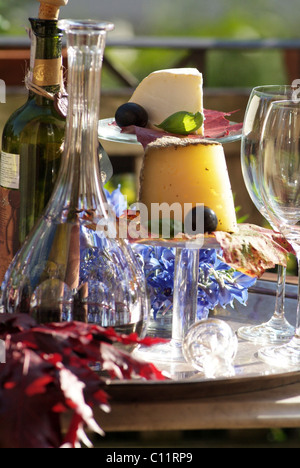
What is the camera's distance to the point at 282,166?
0.86 metres

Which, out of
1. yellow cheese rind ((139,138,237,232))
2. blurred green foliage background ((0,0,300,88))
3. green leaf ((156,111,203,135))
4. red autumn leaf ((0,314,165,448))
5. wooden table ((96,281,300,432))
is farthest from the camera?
blurred green foliage background ((0,0,300,88))

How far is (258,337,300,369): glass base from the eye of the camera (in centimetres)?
Answer: 92

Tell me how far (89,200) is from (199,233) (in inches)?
Answer: 5.4

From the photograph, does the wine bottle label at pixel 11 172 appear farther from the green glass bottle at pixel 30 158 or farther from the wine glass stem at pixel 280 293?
the wine glass stem at pixel 280 293

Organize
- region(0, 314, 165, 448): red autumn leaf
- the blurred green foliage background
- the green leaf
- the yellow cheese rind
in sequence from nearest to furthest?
region(0, 314, 165, 448): red autumn leaf < the yellow cheese rind < the green leaf < the blurred green foliage background

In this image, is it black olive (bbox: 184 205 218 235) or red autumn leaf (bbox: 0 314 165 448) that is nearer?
red autumn leaf (bbox: 0 314 165 448)

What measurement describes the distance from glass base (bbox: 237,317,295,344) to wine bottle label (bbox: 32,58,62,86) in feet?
1.44

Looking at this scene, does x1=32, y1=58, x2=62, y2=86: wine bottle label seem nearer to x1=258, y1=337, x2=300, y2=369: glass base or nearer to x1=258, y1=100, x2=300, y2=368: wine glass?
x1=258, y1=100, x2=300, y2=368: wine glass

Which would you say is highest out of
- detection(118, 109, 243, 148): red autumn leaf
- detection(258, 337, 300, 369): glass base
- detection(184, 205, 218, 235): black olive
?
detection(118, 109, 243, 148): red autumn leaf

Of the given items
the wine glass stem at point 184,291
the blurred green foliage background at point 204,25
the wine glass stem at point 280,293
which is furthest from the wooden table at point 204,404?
the blurred green foliage background at point 204,25

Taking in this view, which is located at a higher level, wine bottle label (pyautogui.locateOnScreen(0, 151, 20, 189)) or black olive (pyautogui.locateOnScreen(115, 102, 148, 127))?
black olive (pyautogui.locateOnScreen(115, 102, 148, 127))

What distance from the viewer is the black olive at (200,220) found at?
879 mm

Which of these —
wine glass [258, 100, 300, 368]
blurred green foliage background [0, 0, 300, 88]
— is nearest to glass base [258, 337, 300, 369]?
wine glass [258, 100, 300, 368]
